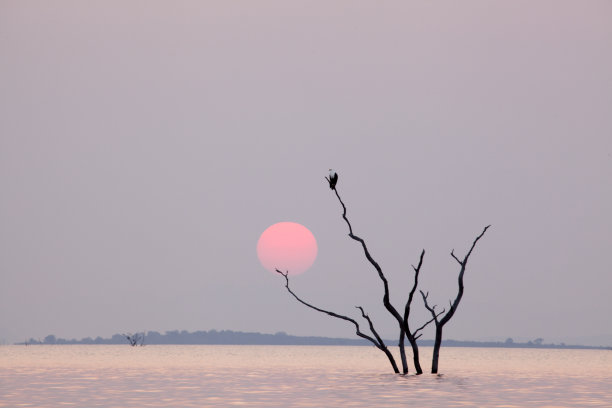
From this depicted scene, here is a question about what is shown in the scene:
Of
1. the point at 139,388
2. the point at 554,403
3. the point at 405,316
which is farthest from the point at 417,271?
the point at 139,388

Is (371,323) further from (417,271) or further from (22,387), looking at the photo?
(22,387)

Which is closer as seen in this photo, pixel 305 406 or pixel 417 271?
pixel 305 406

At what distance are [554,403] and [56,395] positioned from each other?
14126 mm

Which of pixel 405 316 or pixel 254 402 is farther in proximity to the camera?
pixel 405 316

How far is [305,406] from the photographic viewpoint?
24672 millimetres

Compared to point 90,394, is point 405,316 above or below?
above

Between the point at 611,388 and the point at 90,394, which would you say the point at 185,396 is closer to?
the point at 90,394

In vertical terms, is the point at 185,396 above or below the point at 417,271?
below

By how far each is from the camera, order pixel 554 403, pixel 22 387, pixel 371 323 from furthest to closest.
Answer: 1. pixel 371 323
2. pixel 22 387
3. pixel 554 403

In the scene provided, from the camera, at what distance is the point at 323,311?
35.0 meters

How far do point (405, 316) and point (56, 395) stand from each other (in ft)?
39.6

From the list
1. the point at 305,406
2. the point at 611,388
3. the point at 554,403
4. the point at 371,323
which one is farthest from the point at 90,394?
the point at 611,388

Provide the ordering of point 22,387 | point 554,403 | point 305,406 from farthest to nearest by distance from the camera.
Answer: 1. point 22,387
2. point 554,403
3. point 305,406

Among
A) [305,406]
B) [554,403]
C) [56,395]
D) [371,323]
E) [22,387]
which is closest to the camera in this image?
[305,406]
